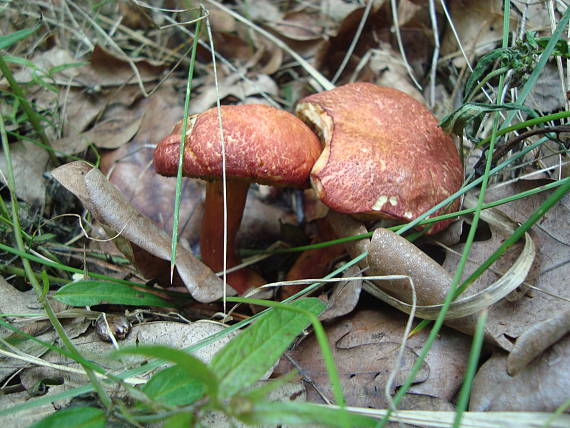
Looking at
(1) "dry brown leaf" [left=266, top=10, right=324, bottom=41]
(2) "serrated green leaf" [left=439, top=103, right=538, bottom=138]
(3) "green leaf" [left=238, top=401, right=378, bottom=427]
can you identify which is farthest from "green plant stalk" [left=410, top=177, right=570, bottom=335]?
(1) "dry brown leaf" [left=266, top=10, right=324, bottom=41]

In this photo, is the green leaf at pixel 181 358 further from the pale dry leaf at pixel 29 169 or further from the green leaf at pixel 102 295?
the pale dry leaf at pixel 29 169

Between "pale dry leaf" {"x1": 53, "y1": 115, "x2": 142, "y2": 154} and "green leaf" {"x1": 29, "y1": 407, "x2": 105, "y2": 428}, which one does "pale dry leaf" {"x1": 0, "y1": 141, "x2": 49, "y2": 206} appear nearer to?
"pale dry leaf" {"x1": 53, "y1": 115, "x2": 142, "y2": 154}

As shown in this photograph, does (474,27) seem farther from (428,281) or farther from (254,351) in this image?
(254,351)

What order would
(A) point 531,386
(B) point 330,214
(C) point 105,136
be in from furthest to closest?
(C) point 105,136 < (B) point 330,214 < (A) point 531,386

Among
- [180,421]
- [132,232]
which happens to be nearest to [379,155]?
[132,232]

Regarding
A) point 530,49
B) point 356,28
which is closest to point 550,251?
point 530,49

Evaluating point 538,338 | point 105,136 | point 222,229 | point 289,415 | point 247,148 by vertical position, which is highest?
point 247,148

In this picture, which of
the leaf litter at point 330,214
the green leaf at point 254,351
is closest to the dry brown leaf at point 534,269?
the leaf litter at point 330,214
